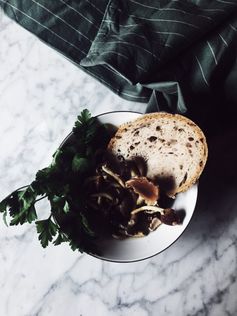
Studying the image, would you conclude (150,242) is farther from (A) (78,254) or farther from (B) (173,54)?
(B) (173,54)

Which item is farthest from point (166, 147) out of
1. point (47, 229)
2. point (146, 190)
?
point (47, 229)

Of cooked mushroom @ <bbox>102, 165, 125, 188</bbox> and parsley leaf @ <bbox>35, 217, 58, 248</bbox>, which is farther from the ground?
cooked mushroom @ <bbox>102, 165, 125, 188</bbox>

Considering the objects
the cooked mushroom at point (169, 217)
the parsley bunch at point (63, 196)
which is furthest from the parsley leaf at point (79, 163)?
the cooked mushroom at point (169, 217)

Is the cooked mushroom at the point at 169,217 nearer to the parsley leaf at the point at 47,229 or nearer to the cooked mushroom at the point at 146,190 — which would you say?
the cooked mushroom at the point at 146,190

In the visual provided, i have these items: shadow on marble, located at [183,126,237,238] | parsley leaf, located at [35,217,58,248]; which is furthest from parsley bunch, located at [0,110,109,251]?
shadow on marble, located at [183,126,237,238]

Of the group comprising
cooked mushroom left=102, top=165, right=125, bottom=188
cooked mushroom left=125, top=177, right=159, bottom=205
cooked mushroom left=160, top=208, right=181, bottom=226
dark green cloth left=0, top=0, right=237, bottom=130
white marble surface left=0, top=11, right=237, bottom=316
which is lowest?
white marble surface left=0, top=11, right=237, bottom=316

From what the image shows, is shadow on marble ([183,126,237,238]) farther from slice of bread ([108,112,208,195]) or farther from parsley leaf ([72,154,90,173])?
parsley leaf ([72,154,90,173])

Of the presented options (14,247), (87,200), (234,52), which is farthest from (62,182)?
(234,52)
